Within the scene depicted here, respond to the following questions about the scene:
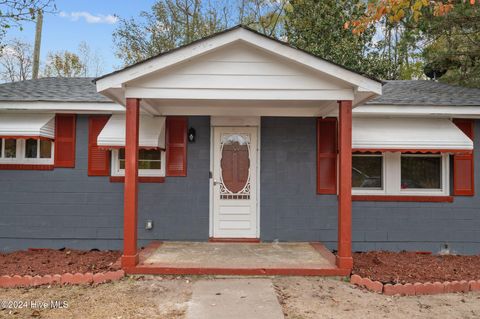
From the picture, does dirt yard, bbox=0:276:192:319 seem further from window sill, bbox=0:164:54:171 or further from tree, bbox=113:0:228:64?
tree, bbox=113:0:228:64

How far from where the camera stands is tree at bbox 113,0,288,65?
17266 mm

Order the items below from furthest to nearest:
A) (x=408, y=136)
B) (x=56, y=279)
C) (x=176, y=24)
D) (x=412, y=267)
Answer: (x=176, y=24)
(x=408, y=136)
(x=412, y=267)
(x=56, y=279)

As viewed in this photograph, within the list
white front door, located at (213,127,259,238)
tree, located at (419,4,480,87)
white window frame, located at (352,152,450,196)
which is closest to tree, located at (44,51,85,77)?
white front door, located at (213,127,259,238)

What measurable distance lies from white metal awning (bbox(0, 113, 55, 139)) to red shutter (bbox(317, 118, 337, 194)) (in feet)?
16.7

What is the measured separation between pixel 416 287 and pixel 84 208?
5.86m

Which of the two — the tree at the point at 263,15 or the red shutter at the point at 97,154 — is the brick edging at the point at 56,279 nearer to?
the red shutter at the point at 97,154

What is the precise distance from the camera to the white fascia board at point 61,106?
21.5 ft

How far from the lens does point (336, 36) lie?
14.3 metres

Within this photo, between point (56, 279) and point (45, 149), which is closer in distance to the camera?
point (56, 279)

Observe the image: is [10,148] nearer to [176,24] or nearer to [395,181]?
[395,181]

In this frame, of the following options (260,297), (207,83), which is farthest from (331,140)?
(260,297)

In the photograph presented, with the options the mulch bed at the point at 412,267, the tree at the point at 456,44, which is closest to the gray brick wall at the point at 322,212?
the mulch bed at the point at 412,267

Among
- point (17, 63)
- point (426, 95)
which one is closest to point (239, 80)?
point (426, 95)

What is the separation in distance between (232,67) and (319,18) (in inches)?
417
